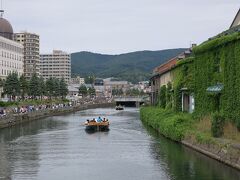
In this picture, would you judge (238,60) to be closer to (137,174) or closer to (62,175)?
(137,174)

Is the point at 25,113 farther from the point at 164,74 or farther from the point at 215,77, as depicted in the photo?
the point at 215,77

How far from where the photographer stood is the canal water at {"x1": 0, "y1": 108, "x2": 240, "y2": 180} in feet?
116

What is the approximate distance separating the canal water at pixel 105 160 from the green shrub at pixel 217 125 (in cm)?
241

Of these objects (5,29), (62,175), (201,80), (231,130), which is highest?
(5,29)

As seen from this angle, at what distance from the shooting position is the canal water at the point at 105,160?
35312 mm

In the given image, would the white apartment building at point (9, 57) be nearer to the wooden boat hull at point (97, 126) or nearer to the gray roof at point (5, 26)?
the gray roof at point (5, 26)

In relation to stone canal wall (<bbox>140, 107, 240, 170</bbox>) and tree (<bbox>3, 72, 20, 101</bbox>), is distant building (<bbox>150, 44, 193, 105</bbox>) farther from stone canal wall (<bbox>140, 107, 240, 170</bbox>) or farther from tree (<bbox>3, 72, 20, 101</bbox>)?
tree (<bbox>3, 72, 20, 101</bbox>)

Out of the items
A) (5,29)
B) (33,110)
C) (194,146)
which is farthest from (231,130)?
(5,29)

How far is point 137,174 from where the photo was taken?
117 ft

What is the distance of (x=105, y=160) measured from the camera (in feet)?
140

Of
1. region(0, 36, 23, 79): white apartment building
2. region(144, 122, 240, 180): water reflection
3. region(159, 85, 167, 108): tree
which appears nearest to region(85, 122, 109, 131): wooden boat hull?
region(159, 85, 167, 108): tree

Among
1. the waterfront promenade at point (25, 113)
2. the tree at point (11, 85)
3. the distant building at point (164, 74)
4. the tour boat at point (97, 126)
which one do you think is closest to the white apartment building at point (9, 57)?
the waterfront promenade at point (25, 113)

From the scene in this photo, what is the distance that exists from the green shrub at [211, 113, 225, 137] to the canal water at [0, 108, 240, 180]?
2.41m

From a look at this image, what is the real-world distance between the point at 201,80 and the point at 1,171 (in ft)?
88.9
